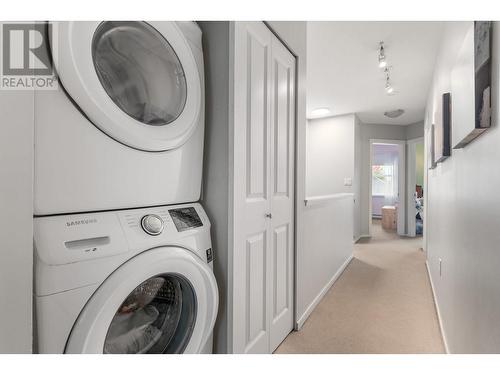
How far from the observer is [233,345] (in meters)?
1.34

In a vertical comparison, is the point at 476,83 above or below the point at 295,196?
above

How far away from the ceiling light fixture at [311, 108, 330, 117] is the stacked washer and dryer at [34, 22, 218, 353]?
4057 millimetres

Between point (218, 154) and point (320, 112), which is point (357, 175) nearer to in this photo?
point (320, 112)

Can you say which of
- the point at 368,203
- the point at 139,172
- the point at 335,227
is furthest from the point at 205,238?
the point at 368,203

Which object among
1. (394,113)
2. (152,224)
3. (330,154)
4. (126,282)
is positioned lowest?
(126,282)

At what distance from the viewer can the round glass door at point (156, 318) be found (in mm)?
965

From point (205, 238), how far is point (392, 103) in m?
4.37

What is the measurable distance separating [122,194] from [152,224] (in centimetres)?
14

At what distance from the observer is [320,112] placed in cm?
516

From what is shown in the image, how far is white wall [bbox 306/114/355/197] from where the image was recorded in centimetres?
526

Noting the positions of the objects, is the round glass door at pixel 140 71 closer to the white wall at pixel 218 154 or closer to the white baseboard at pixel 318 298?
the white wall at pixel 218 154

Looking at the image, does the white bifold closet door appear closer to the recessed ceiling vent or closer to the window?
the recessed ceiling vent

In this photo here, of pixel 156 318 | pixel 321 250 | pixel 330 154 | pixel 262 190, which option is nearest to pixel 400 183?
pixel 330 154

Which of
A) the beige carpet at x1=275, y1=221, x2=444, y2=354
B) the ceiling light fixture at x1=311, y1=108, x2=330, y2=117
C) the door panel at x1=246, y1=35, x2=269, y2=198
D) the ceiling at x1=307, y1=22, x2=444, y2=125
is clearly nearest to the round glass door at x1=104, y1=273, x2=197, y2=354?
the door panel at x1=246, y1=35, x2=269, y2=198
